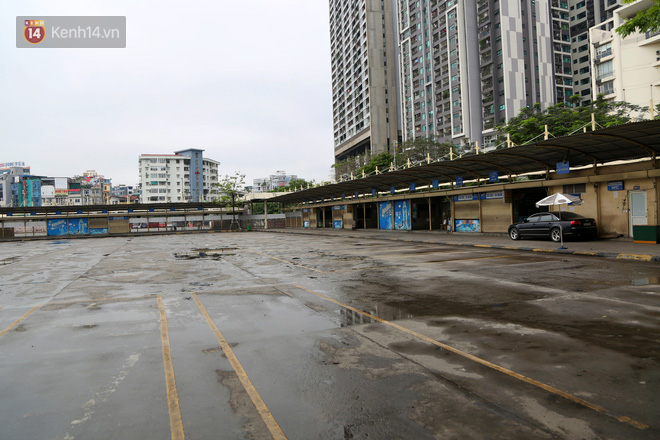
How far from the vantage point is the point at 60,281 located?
12320mm

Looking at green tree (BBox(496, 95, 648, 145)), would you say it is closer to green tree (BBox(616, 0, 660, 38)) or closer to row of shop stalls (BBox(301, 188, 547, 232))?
row of shop stalls (BBox(301, 188, 547, 232))

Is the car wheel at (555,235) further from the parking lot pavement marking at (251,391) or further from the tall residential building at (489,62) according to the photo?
the tall residential building at (489,62)

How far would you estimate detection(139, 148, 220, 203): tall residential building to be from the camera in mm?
127125

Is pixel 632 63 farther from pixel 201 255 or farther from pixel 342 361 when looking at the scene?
pixel 342 361

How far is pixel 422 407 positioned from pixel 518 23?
8544cm

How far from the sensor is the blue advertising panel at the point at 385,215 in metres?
36.2

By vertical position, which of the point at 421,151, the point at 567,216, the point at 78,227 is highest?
the point at 421,151

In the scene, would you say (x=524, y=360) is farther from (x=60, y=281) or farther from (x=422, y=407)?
(x=60, y=281)

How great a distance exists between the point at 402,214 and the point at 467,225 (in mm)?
8078

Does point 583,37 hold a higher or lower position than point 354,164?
higher

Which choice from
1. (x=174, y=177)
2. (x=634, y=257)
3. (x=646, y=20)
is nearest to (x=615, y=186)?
(x=634, y=257)

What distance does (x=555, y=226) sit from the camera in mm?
18266

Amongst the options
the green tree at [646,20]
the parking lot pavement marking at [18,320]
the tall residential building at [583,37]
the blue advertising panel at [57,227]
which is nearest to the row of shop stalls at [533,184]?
the green tree at [646,20]

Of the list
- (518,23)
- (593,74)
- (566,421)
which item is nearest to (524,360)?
(566,421)
